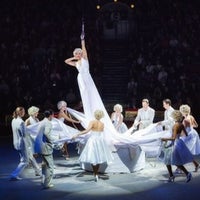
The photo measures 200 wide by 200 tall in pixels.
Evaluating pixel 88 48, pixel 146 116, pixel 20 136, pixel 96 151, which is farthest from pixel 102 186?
pixel 88 48

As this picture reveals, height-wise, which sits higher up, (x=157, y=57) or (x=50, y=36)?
(x=50, y=36)

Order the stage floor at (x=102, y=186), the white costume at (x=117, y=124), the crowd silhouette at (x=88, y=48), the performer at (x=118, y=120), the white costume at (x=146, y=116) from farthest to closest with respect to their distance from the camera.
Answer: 1. the crowd silhouette at (x=88, y=48)
2. the white costume at (x=146, y=116)
3. the white costume at (x=117, y=124)
4. the performer at (x=118, y=120)
5. the stage floor at (x=102, y=186)

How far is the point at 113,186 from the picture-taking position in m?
10.0

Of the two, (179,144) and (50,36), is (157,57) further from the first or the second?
(179,144)

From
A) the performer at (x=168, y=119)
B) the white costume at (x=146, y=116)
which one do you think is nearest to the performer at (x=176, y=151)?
the performer at (x=168, y=119)

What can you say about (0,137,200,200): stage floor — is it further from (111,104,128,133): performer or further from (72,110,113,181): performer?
(111,104,128,133): performer

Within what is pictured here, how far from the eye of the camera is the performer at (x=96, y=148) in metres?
10.3

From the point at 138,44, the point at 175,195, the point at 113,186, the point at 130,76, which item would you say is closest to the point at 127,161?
the point at 113,186

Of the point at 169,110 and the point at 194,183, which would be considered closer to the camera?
the point at 194,183

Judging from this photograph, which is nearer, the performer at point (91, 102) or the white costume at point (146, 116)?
the performer at point (91, 102)

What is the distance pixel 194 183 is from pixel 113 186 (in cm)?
184

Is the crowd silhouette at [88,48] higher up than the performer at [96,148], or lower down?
higher up

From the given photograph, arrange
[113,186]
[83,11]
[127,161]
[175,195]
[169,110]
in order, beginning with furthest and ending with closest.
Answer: [83,11], [169,110], [127,161], [113,186], [175,195]

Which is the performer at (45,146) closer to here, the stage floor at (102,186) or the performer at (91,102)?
the stage floor at (102,186)
